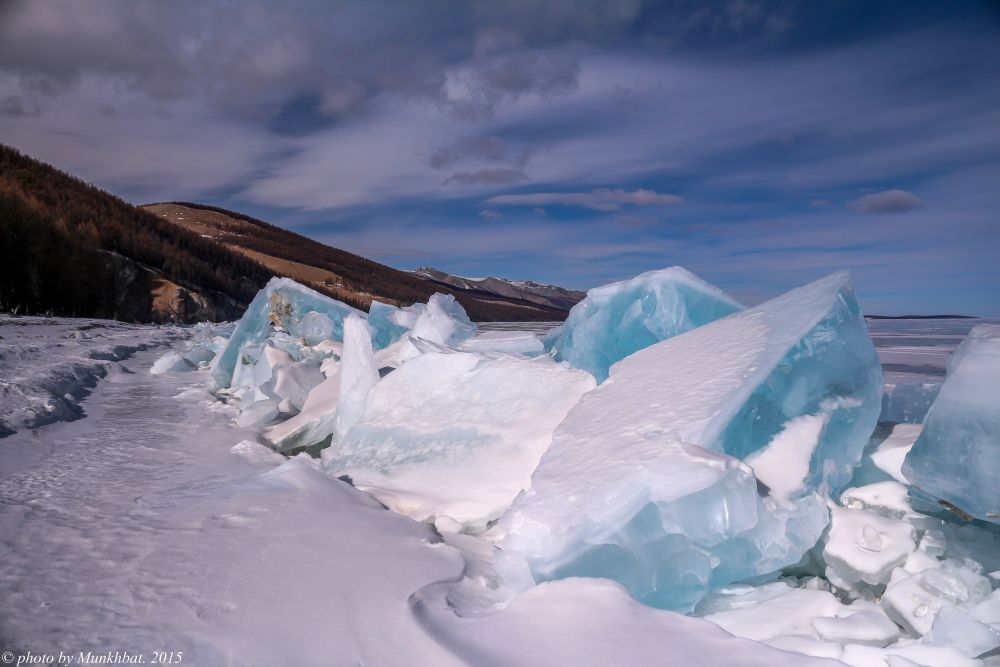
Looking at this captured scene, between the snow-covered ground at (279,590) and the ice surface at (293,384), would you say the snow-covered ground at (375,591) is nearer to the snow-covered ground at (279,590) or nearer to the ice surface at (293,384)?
the snow-covered ground at (279,590)

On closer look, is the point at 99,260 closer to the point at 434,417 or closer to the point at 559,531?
the point at 434,417

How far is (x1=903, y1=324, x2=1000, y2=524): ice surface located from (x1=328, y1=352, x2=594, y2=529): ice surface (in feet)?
4.87

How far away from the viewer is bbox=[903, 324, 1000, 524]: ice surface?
1680mm

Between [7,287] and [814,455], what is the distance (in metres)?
25.3

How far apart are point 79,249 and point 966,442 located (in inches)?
1162

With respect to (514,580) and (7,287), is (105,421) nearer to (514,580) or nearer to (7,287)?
(514,580)

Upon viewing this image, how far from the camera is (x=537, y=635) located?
1464 mm

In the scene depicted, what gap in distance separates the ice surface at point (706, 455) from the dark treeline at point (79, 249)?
22.1 m

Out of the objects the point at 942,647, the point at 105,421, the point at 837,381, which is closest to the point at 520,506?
the point at 942,647

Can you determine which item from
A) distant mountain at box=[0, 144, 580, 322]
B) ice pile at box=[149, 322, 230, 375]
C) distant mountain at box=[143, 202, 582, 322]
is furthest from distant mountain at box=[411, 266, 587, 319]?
ice pile at box=[149, 322, 230, 375]

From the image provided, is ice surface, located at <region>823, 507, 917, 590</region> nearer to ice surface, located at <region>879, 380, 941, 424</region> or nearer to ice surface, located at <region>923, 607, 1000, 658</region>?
ice surface, located at <region>923, 607, 1000, 658</region>

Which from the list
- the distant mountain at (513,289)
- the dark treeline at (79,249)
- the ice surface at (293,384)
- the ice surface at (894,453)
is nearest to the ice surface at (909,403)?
the ice surface at (894,453)

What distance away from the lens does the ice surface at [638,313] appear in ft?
10.9

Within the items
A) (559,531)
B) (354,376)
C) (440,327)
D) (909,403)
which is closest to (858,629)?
(559,531)
